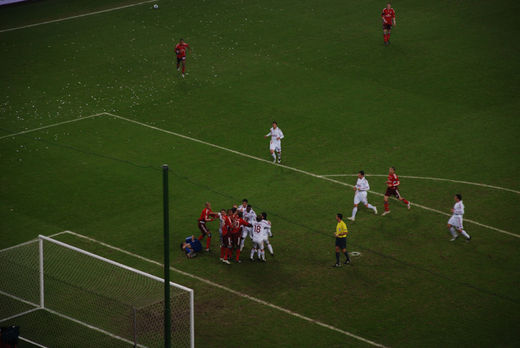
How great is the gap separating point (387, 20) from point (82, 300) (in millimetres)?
28798

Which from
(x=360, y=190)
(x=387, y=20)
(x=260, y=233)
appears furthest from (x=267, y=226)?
(x=387, y=20)

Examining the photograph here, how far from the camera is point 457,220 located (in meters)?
28.9

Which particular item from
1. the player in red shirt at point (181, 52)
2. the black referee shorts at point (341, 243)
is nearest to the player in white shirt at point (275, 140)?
the black referee shorts at point (341, 243)

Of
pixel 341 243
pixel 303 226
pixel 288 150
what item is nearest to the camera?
pixel 341 243

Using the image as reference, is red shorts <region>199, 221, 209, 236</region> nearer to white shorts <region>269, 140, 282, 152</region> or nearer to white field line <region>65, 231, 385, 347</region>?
white field line <region>65, 231, 385, 347</region>

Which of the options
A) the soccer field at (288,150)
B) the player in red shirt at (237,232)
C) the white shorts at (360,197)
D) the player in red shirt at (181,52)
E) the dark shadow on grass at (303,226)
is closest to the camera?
the soccer field at (288,150)

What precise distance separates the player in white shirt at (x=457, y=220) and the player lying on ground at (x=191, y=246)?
8802mm

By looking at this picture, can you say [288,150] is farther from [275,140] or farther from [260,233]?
[260,233]

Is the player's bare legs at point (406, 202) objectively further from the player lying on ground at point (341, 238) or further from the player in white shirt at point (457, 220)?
the player lying on ground at point (341, 238)

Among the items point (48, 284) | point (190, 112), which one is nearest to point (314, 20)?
point (190, 112)

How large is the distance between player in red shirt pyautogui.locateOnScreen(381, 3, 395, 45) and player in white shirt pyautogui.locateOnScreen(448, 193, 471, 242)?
21340 mm

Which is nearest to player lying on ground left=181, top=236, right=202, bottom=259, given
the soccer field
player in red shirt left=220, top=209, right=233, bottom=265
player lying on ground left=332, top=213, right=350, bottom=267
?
the soccer field

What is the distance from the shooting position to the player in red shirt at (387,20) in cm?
4775

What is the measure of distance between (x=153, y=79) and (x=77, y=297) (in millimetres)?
21120
